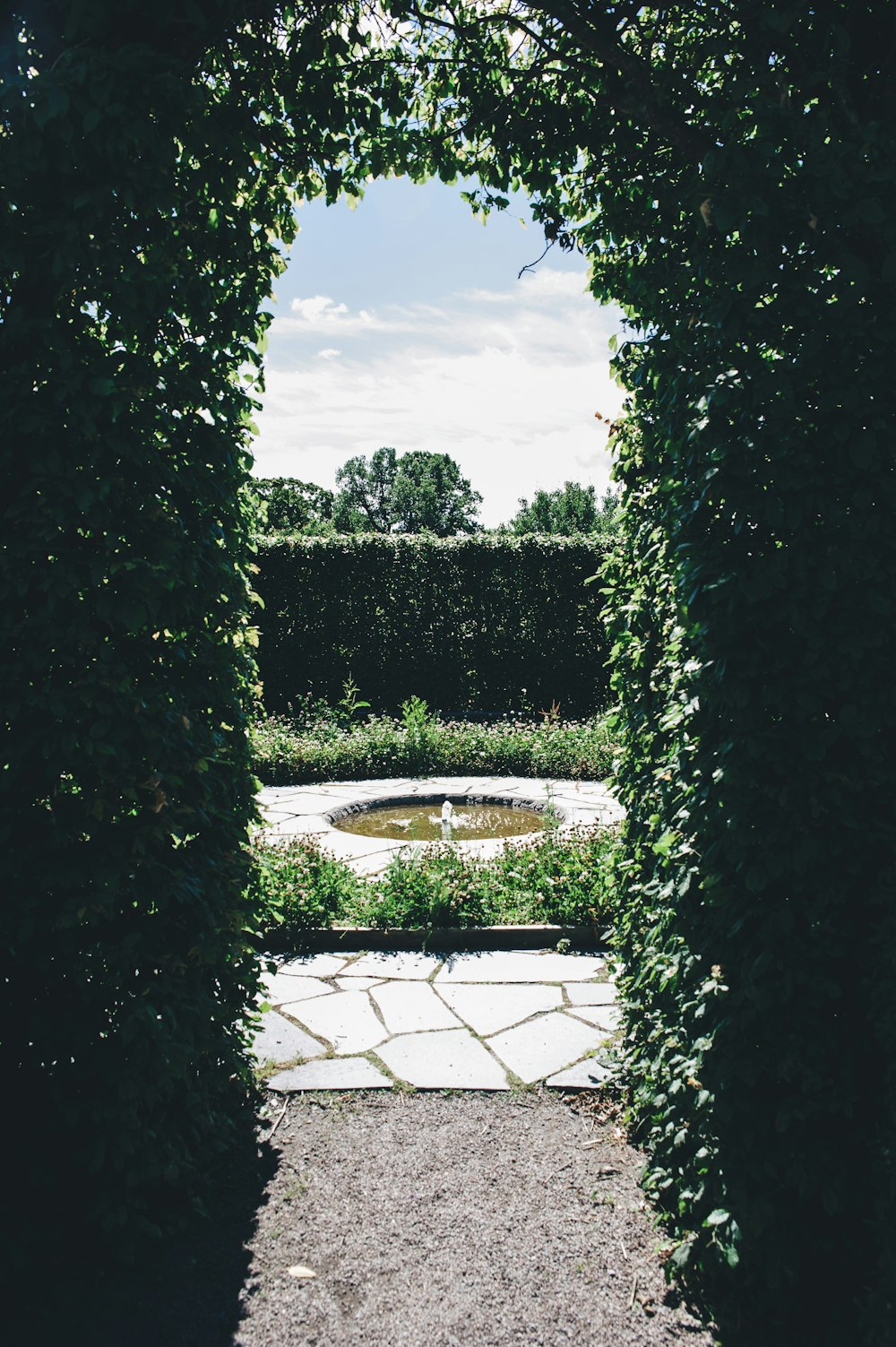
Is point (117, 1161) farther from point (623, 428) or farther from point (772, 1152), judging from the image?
point (623, 428)

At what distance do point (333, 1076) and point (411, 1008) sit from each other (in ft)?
2.36

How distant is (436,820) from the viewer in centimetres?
772

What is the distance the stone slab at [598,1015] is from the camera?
408cm

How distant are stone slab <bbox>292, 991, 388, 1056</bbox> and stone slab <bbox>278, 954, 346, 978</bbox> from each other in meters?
0.32

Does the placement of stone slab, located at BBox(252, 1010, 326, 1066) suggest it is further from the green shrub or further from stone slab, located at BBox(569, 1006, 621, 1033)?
stone slab, located at BBox(569, 1006, 621, 1033)

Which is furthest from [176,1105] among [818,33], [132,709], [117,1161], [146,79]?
[818,33]

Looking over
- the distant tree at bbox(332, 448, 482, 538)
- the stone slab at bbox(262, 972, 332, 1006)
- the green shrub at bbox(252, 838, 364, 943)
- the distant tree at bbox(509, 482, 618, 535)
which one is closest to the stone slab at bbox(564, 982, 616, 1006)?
the stone slab at bbox(262, 972, 332, 1006)

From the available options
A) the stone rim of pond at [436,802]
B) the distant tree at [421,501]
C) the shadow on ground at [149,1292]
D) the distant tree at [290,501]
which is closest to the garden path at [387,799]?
the stone rim of pond at [436,802]

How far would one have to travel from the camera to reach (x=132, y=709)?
255 cm

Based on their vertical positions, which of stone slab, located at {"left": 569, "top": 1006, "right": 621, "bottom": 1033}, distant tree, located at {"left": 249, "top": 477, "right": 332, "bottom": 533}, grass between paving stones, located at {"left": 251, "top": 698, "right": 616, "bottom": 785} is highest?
distant tree, located at {"left": 249, "top": 477, "right": 332, "bottom": 533}

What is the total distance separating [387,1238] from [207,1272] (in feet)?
1.83

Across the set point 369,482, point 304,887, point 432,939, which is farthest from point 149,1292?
point 369,482

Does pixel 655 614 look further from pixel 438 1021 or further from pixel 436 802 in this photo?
pixel 436 802

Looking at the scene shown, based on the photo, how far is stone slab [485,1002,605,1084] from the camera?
3.74 metres
